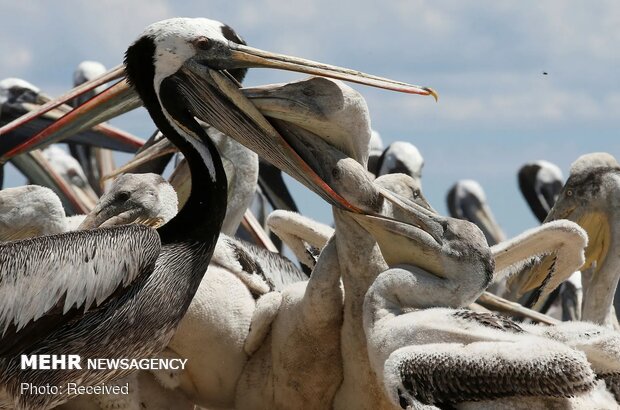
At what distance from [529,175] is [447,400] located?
10167 mm

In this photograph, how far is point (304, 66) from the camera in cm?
657

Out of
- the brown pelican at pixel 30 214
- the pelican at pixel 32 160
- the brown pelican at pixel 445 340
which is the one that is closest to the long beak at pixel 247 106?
the brown pelican at pixel 445 340

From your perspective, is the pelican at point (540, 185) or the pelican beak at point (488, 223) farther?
the pelican beak at point (488, 223)

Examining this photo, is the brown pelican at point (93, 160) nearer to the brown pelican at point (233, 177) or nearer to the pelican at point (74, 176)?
the pelican at point (74, 176)

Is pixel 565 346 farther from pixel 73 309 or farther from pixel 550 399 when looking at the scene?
pixel 73 309

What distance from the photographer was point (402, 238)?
6.59 meters

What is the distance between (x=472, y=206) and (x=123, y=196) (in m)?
10.3

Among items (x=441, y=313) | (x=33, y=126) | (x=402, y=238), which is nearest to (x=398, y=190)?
(x=402, y=238)

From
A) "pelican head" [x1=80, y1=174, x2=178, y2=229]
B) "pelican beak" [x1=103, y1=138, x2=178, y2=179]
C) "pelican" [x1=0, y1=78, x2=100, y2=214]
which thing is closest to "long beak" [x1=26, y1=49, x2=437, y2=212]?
"pelican head" [x1=80, y1=174, x2=178, y2=229]

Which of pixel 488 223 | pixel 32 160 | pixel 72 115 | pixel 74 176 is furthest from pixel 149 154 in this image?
pixel 488 223

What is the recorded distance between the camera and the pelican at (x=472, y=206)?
1698 centimetres

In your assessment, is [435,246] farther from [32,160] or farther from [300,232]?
[32,160]

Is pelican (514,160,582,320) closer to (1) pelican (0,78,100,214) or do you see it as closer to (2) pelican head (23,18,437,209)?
(1) pelican (0,78,100,214)

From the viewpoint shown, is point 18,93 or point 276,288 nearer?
point 276,288
